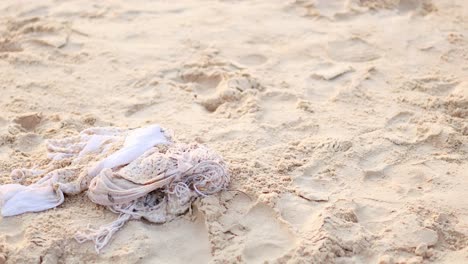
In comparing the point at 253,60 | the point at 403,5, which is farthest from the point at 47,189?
the point at 403,5

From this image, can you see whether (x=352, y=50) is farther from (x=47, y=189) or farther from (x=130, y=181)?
(x=47, y=189)

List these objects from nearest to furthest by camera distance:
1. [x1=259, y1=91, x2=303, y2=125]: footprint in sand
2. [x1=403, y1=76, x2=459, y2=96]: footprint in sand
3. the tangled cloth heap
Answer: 1. the tangled cloth heap
2. [x1=259, y1=91, x2=303, y2=125]: footprint in sand
3. [x1=403, y1=76, x2=459, y2=96]: footprint in sand

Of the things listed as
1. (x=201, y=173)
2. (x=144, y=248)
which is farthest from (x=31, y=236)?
(x=201, y=173)

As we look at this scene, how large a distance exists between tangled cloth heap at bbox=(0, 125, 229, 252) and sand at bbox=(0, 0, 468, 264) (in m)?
0.05

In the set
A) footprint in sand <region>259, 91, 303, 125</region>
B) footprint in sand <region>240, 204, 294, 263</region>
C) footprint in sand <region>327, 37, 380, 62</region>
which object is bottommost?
footprint in sand <region>240, 204, 294, 263</region>

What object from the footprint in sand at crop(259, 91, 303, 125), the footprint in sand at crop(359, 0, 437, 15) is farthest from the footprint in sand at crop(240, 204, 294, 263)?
the footprint in sand at crop(359, 0, 437, 15)

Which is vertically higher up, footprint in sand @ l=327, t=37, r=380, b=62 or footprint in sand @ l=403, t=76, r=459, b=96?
footprint in sand @ l=327, t=37, r=380, b=62

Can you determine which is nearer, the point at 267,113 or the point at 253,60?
the point at 267,113

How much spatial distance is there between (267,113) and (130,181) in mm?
879

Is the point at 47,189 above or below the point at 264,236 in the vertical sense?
above

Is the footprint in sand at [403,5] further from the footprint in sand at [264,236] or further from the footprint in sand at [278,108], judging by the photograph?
the footprint in sand at [264,236]

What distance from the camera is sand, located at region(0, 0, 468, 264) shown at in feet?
7.92

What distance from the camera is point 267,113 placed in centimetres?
317

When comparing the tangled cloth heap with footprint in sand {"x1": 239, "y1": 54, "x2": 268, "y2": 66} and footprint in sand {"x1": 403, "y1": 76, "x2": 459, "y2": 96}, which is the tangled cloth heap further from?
footprint in sand {"x1": 403, "y1": 76, "x2": 459, "y2": 96}
